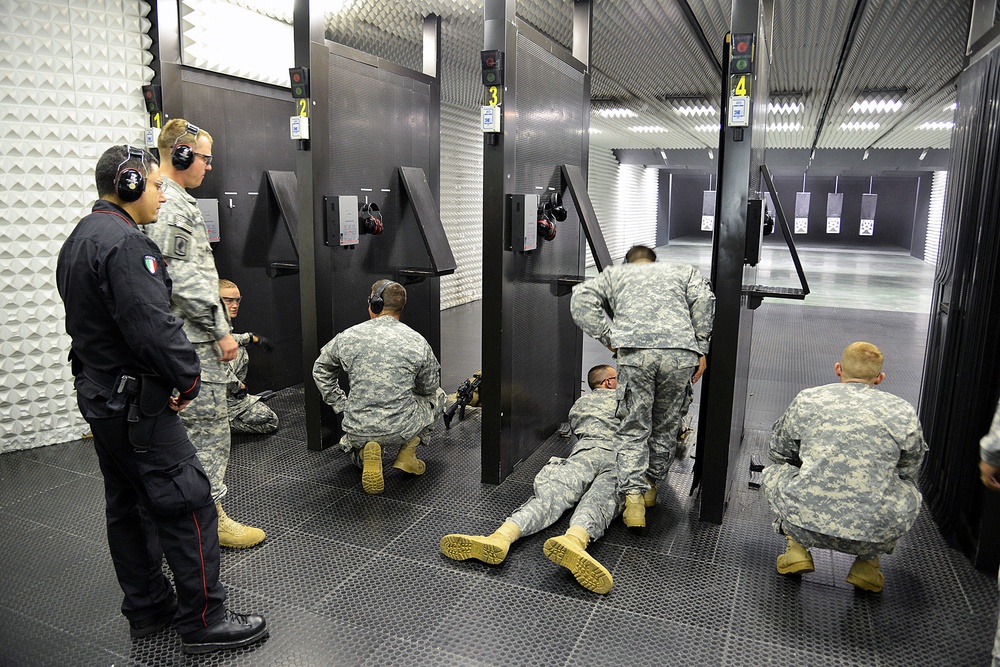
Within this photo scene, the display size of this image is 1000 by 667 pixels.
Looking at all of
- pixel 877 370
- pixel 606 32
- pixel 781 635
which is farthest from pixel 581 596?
pixel 606 32

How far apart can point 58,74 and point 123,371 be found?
10.2 ft

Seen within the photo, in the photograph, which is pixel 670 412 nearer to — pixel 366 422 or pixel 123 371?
pixel 366 422

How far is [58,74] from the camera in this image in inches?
172

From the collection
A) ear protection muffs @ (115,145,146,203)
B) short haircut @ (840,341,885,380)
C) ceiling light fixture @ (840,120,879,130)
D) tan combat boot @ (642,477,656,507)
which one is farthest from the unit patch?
ceiling light fixture @ (840,120,879,130)

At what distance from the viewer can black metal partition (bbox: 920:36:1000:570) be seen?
10.2ft

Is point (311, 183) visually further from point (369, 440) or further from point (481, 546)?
point (481, 546)

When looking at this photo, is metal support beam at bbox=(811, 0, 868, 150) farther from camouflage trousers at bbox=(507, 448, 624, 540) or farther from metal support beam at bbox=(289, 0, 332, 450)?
camouflage trousers at bbox=(507, 448, 624, 540)

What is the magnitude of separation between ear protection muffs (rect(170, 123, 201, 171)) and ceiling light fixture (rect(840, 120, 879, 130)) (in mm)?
11854

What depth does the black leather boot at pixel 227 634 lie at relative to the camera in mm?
2465

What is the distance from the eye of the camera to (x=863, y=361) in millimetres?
2842

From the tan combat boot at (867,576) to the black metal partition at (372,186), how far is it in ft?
9.75

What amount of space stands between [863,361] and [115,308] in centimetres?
275

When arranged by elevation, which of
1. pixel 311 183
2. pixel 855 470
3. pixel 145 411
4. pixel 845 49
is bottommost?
pixel 855 470

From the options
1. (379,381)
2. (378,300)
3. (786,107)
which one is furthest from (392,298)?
(786,107)
